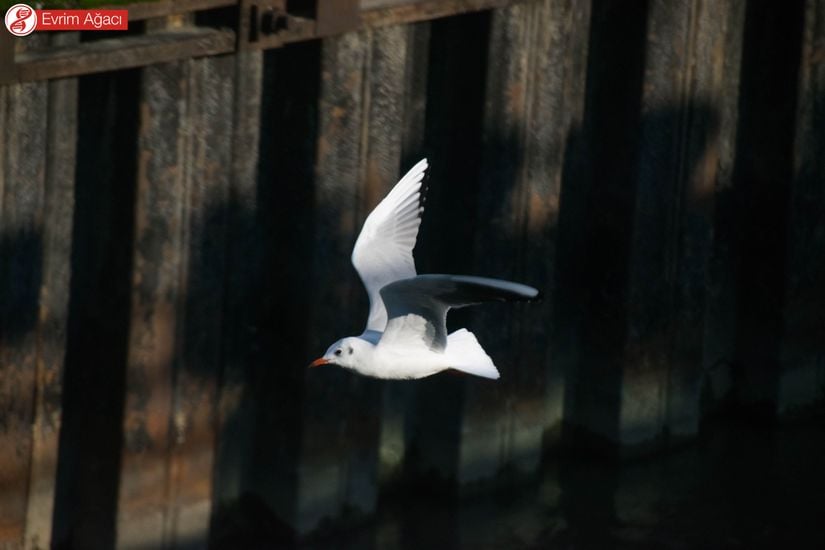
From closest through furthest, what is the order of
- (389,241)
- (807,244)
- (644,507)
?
1. (389,241)
2. (644,507)
3. (807,244)

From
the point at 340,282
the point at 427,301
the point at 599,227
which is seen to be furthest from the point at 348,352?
the point at 599,227

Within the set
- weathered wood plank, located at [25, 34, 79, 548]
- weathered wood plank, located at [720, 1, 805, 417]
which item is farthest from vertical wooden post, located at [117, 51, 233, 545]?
weathered wood plank, located at [720, 1, 805, 417]

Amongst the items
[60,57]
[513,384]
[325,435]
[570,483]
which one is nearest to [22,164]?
[60,57]

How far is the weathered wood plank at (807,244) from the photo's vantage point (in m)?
12.6

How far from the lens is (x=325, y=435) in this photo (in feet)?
35.1

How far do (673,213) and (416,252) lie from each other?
1.84 m

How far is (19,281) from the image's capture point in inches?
373

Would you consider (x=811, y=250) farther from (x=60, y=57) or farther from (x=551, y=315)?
(x=60, y=57)

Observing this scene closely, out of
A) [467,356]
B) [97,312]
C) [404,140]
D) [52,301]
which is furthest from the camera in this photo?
[404,140]

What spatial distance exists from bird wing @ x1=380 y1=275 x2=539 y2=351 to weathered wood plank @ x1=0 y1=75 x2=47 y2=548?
74.5 inches

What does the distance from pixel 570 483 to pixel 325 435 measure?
Result: 7.14 feet

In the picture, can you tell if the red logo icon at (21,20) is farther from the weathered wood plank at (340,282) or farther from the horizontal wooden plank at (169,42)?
the weathered wood plank at (340,282)

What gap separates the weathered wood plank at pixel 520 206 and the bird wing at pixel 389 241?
185 centimetres

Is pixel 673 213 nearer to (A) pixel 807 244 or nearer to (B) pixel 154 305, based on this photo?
(A) pixel 807 244
